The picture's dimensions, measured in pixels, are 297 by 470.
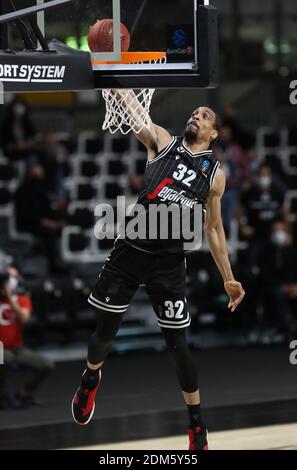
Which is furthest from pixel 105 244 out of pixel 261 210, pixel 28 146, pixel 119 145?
pixel 119 145

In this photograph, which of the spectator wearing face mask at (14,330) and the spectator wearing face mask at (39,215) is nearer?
the spectator wearing face mask at (14,330)

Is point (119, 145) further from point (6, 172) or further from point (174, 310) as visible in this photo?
point (174, 310)

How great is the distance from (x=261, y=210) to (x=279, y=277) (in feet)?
3.15

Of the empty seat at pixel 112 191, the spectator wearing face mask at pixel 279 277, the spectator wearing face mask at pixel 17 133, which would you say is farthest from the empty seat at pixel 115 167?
the spectator wearing face mask at pixel 279 277

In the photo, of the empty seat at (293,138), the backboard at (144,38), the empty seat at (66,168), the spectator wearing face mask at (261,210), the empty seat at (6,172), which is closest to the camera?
the backboard at (144,38)

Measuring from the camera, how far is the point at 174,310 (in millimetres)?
8422

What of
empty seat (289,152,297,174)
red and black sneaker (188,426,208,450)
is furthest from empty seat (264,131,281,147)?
red and black sneaker (188,426,208,450)

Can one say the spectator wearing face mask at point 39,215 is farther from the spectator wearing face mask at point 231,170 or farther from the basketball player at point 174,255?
the basketball player at point 174,255

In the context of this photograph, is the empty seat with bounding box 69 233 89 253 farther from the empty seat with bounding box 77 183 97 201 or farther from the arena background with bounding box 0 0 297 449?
the empty seat with bounding box 77 183 97 201

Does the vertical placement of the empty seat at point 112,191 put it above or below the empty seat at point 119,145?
below

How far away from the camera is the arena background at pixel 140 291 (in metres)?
13.1

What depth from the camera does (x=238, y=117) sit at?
20.8 meters

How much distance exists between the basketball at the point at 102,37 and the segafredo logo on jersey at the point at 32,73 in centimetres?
32
